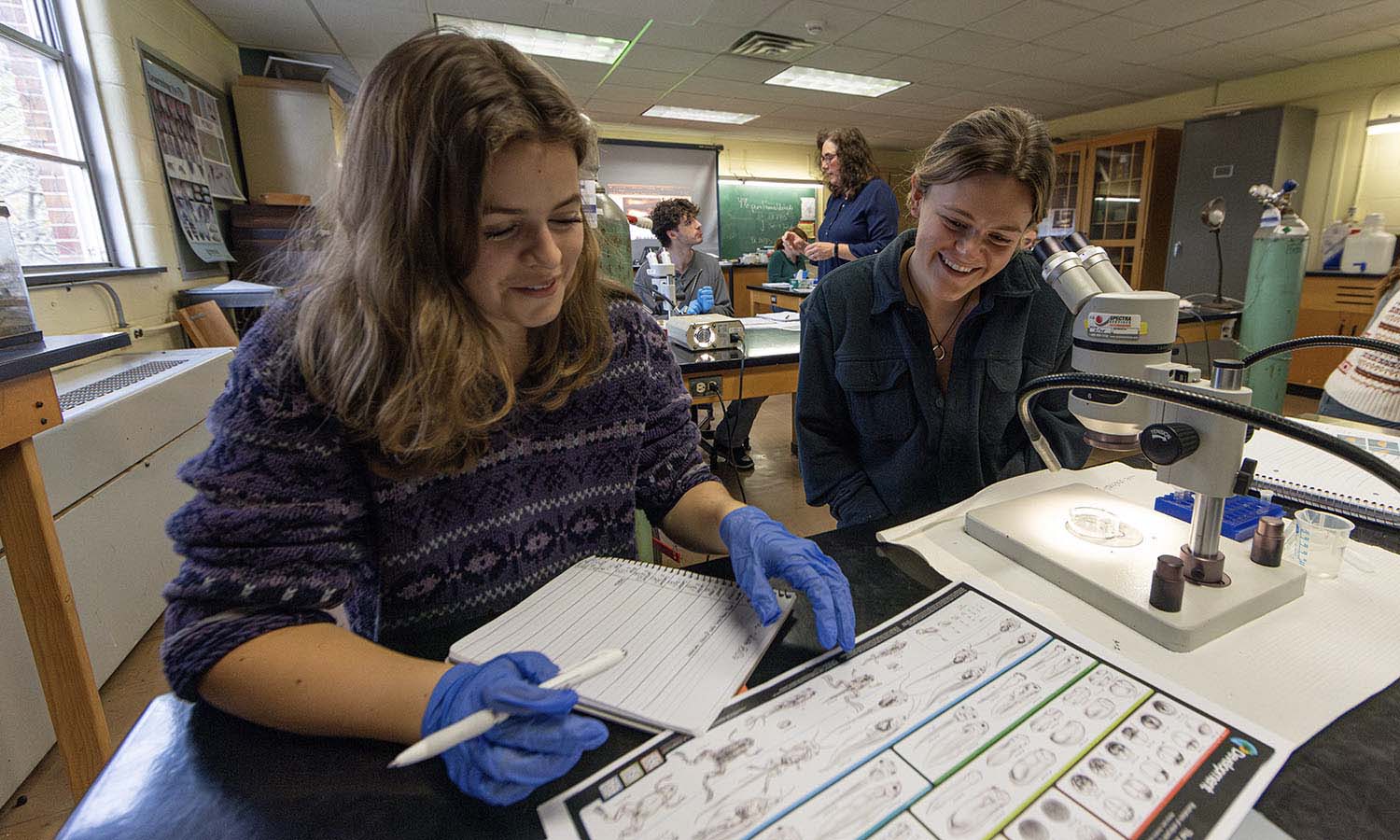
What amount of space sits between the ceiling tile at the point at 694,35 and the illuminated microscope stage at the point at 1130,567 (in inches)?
158

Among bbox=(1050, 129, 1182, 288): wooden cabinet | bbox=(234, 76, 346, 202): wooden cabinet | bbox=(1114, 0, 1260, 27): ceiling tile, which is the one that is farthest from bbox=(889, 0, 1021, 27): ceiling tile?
bbox=(234, 76, 346, 202): wooden cabinet

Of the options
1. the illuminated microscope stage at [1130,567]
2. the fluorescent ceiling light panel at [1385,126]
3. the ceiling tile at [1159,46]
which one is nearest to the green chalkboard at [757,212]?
the ceiling tile at [1159,46]

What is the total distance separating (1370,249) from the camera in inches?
172

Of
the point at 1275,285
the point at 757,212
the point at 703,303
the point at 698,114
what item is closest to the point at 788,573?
the point at 703,303

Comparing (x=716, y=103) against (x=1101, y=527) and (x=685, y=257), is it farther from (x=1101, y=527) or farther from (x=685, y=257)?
(x=1101, y=527)

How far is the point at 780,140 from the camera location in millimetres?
7984

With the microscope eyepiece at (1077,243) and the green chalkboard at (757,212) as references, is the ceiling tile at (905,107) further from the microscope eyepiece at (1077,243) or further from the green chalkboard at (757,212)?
the microscope eyepiece at (1077,243)

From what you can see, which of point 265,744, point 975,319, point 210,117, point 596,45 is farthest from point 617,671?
point 596,45

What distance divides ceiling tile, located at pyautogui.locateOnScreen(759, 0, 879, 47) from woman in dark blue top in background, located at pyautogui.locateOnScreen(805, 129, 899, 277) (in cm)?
96

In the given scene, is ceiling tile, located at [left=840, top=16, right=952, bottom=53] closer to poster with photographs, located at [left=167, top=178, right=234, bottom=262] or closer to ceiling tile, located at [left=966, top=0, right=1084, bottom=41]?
ceiling tile, located at [left=966, top=0, right=1084, bottom=41]

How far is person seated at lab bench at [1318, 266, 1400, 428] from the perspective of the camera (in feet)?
4.50

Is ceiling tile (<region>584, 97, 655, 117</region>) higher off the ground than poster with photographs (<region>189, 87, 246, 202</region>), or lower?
higher

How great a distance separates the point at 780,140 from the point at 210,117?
6066 millimetres

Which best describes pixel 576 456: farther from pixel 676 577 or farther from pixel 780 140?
pixel 780 140
